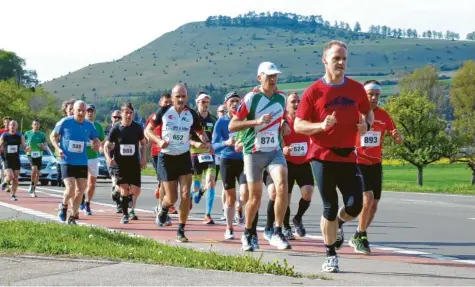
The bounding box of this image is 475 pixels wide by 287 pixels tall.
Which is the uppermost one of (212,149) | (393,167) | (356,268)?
(212,149)

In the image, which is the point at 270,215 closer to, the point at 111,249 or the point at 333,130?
the point at 111,249

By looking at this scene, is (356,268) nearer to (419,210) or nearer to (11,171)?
(419,210)

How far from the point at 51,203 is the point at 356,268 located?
13.7 meters

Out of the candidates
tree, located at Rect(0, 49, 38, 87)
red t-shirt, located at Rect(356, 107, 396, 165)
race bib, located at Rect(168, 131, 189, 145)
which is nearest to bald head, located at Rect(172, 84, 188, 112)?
race bib, located at Rect(168, 131, 189, 145)

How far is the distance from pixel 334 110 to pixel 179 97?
4.11m

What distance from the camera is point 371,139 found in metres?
12.2

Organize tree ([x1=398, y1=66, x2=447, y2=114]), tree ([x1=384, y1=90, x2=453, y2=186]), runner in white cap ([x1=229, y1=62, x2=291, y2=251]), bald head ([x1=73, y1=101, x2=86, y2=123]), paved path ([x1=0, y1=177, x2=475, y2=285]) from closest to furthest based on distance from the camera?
paved path ([x1=0, y1=177, x2=475, y2=285]), runner in white cap ([x1=229, y1=62, x2=291, y2=251]), bald head ([x1=73, y1=101, x2=86, y2=123]), tree ([x1=384, y1=90, x2=453, y2=186]), tree ([x1=398, y1=66, x2=447, y2=114])

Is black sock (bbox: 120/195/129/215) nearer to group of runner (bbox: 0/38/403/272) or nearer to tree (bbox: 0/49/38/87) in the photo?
group of runner (bbox: 0/38/403/272)

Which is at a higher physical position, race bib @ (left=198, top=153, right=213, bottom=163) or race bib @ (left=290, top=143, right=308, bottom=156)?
race bib @ (left=290, top=143, right=308, bottom=156)

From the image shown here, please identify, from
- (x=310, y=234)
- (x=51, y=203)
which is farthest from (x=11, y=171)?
(x=310, y=234)

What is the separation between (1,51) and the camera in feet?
557

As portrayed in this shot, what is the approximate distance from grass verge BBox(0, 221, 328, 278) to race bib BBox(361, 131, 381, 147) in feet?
7.93

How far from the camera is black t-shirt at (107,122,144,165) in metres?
17.1

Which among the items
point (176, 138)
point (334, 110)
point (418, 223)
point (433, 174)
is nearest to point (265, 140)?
point (176, 138)
